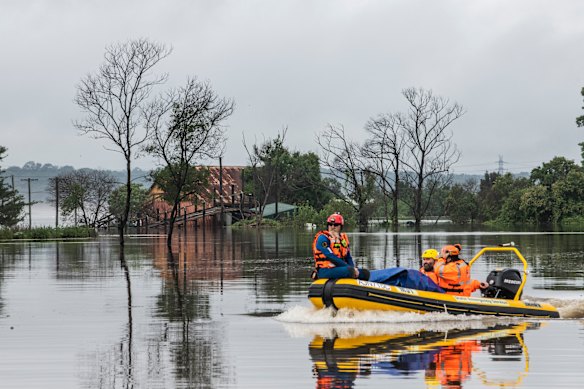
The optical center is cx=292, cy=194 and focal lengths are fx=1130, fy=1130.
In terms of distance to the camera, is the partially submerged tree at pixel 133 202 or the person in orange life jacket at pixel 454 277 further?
the partially submerged tree at pixel 133 202

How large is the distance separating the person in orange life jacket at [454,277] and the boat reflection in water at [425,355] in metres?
1.63

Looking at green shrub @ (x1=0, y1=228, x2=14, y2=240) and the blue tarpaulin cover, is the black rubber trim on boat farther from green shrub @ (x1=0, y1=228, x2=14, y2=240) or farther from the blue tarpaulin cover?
green shrub @ (x1=0, y1=228, x2=14, y2=240)

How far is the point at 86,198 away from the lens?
360ft

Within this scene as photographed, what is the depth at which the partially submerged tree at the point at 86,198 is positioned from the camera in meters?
101

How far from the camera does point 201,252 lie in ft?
161

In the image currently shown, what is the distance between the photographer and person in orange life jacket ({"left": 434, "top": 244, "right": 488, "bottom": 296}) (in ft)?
71.2

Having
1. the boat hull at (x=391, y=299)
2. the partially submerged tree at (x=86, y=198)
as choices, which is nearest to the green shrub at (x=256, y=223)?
the partially submerged tree at (x=86, y=198)

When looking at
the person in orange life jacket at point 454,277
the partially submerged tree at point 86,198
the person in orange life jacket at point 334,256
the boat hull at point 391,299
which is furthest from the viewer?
the partially submerged tree at point 86,198

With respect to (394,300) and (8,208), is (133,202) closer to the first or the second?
(8,208)

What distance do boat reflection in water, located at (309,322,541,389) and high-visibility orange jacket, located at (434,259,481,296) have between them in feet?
5.30

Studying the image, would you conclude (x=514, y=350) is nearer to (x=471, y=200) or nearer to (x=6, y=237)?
(x=6, y=237)

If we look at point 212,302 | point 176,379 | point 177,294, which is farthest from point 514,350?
point 177,294

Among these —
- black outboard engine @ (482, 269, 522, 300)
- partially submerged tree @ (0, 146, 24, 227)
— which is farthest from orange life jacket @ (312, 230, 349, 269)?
partially submerged tree @ (0, 146, 24, 227)

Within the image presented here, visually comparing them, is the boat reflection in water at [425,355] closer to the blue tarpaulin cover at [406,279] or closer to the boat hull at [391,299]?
the boat hull at [391,299]
